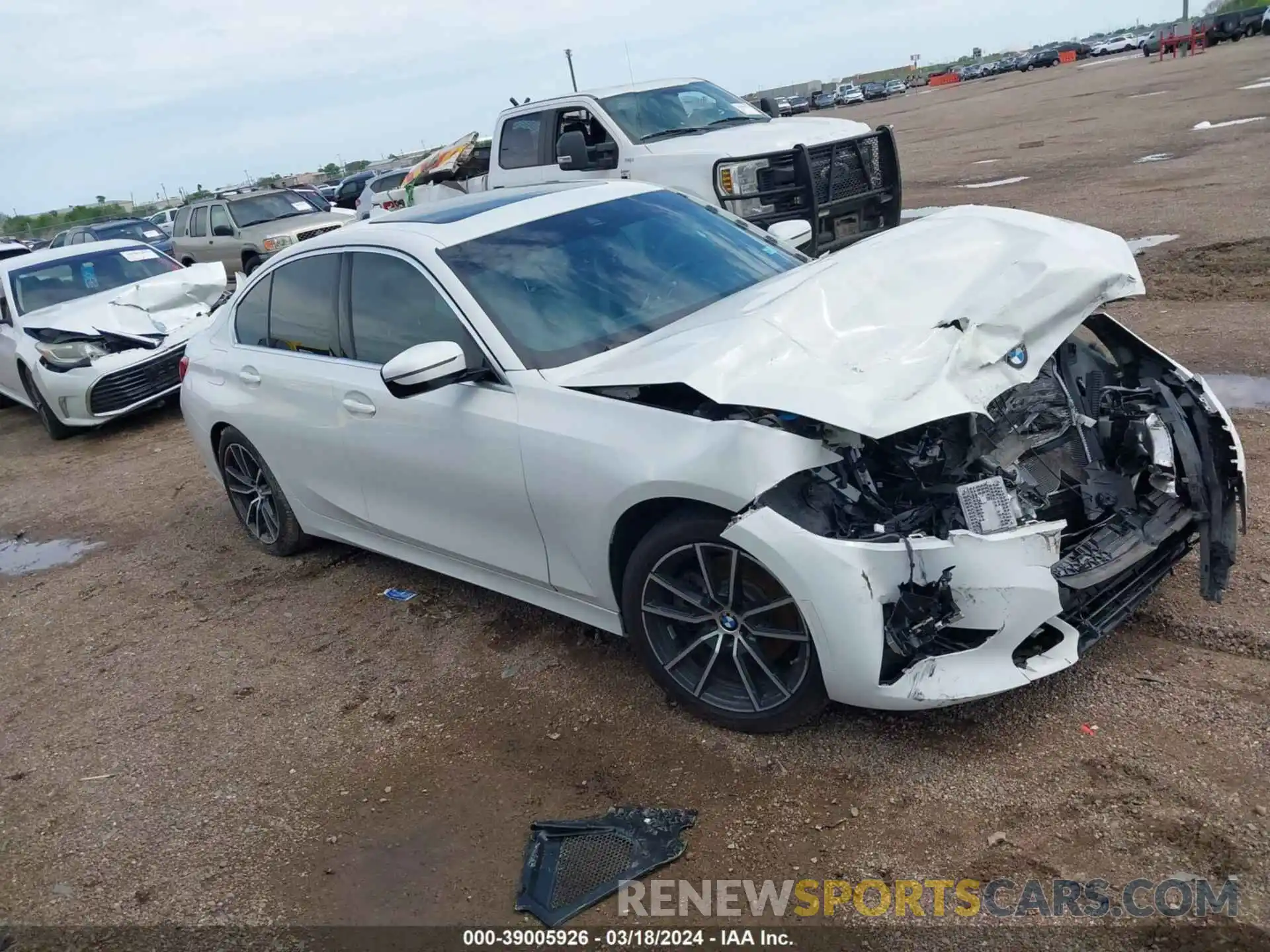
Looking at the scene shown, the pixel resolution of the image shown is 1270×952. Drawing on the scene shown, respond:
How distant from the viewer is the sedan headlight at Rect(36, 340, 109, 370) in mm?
9641

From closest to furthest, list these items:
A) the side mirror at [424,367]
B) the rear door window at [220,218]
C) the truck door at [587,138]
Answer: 1. the side mirror at [424,367]
2. the truck door at [587,138]
3. the rear door window at [220,218]

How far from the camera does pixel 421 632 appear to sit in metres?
4.77

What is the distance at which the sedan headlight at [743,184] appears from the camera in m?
9.48

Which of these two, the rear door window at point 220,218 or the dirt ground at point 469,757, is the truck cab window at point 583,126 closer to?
the dirt ground at point 469,757

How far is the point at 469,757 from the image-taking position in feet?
12.3

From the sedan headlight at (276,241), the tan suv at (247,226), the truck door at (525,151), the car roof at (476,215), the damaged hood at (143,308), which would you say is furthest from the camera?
the tan suv at (247,226)

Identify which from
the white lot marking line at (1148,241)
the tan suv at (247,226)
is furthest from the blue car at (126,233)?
the white lot marking line at (1148,241)

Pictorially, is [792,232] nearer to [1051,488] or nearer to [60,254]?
[1051,488]

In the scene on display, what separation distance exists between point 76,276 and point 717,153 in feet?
22.1

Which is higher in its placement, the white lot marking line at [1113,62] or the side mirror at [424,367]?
the white lot marking line at [1113,62]

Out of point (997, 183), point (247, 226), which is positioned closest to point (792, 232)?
point (997, 183)

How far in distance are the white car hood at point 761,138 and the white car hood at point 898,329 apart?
5743 mm

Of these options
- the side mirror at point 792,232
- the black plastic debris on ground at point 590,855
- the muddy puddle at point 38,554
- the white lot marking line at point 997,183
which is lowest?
the black plastic debris on ground at point 590,855

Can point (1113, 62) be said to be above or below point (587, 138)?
below
